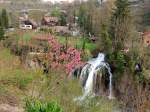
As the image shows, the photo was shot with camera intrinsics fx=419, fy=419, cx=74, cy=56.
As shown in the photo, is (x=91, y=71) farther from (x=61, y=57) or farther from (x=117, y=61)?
(x=61, y=57)

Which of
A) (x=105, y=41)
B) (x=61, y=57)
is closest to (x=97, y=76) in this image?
(x=105, y=41)

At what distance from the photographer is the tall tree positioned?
28.1 m

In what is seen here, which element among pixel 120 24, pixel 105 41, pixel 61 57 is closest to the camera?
pixel 61 57

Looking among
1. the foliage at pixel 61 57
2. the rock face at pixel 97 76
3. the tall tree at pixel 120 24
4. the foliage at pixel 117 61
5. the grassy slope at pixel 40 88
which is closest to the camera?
the grassy slope at pixel 40 88

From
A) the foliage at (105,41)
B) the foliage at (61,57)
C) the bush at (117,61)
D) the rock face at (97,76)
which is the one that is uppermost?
the foliage at (61,57)

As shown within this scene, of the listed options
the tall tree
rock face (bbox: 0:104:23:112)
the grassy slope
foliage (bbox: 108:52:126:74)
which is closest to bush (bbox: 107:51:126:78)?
foliage (bbox: 108:52:126:74)

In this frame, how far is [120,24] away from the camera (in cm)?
2925

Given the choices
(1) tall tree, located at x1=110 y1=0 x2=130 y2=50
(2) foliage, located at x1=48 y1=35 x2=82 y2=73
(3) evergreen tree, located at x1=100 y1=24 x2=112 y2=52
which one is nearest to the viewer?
(2) foliage, located at x1=48 y1=35 x2=82 y2=73

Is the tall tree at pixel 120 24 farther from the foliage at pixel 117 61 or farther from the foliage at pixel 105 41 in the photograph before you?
the foliage at pixel 117 61

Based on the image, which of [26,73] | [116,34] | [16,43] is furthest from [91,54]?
[26,73]

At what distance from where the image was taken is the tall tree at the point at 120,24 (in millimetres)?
Answer: 28141

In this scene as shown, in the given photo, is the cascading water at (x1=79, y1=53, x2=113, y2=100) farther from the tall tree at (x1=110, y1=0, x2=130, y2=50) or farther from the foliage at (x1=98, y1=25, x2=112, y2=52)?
the tall tree at (x1=110, y1=0, x2=130, y2=50)

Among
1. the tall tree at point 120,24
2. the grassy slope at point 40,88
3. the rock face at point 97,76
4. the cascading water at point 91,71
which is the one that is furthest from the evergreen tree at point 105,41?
the grassy slope at point 40,88

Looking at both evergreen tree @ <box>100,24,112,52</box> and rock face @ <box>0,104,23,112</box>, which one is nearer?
rock face @ <box>0,104,23,112</box>
